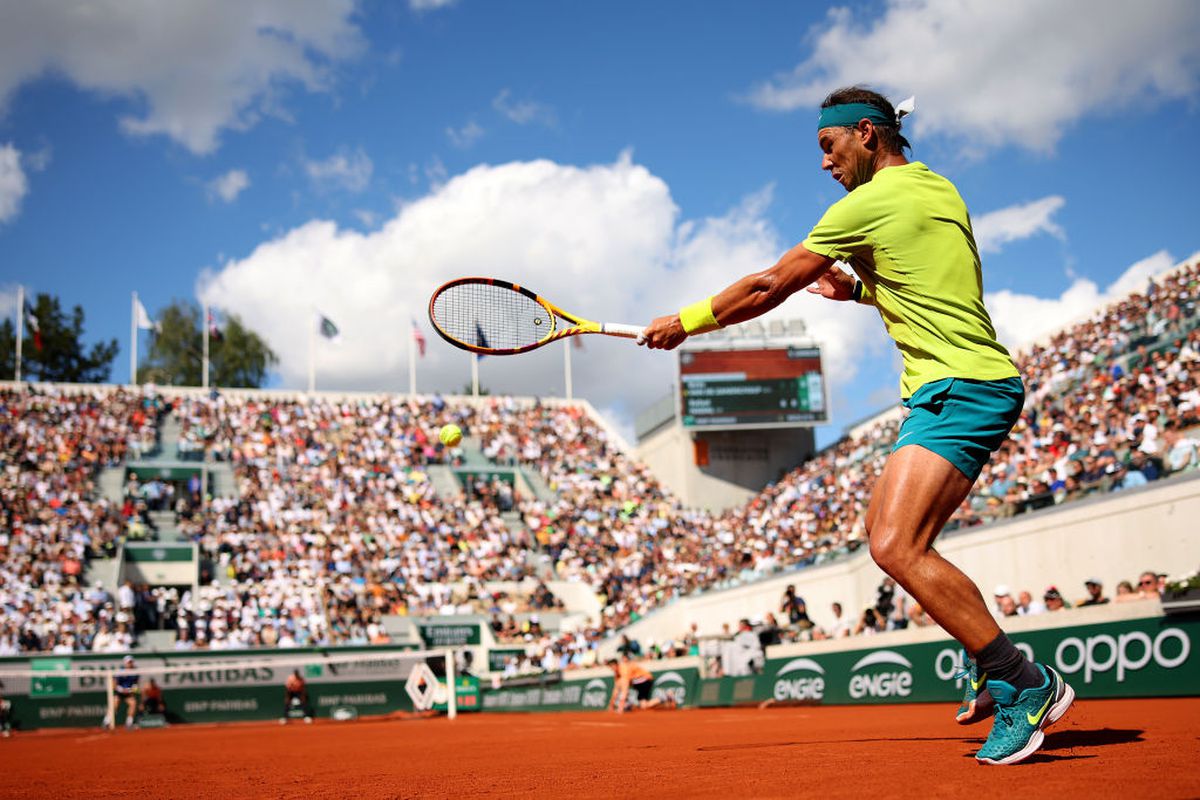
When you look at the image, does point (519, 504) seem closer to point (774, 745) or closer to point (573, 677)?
point (573, 677)

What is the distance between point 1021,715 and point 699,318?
6.93ft

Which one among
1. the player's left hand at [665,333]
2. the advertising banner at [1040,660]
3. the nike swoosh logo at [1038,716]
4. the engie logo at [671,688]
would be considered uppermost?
the player's left hand at [665,333]

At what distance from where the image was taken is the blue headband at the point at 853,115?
4867 millimetres

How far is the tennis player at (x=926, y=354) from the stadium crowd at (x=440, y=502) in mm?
14681

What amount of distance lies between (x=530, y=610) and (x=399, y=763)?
27607 mm

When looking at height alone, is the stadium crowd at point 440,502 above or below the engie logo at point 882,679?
above

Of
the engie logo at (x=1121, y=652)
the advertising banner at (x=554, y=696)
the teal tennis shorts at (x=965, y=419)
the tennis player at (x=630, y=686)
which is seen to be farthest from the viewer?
the advertising banner at (x=554, y=696)

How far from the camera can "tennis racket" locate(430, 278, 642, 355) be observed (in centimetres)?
703

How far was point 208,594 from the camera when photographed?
105 ft

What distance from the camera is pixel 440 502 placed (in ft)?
130

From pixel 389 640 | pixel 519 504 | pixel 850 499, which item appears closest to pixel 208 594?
pixel 389 640

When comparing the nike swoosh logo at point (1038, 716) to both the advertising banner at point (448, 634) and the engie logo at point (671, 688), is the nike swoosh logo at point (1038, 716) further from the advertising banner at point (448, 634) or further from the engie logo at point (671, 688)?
the advertising banner at point (448, 634)

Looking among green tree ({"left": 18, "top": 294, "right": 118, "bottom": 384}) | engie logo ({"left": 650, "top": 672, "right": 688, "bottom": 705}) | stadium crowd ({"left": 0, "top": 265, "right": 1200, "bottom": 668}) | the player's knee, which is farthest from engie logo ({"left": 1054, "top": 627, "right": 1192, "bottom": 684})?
green tree ({"left": 18, "top": 294, "right": 118, "bottom": 384})

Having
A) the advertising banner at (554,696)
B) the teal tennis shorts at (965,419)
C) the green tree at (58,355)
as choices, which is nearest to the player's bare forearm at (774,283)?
the teal tennis shorts at (965,419)
